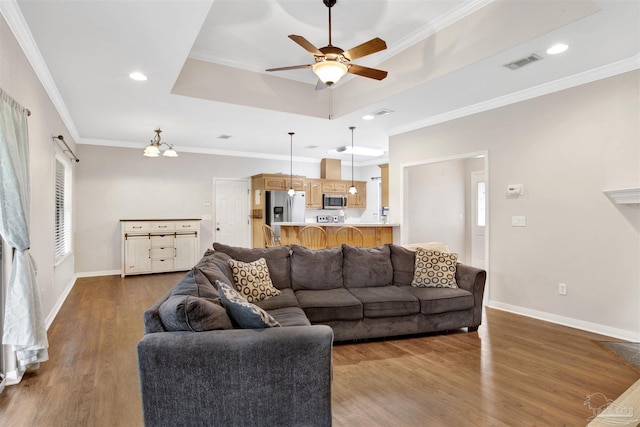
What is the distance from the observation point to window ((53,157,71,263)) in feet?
16.1

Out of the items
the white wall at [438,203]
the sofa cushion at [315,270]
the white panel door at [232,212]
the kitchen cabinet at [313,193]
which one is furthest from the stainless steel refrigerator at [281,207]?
the sofa cushion at [315,270]

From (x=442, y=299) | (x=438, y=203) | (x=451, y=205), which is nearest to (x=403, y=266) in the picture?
(x=442, y=299)

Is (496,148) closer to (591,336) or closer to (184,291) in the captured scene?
(591,336)

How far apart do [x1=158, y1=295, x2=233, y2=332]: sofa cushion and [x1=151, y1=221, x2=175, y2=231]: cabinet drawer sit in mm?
5543

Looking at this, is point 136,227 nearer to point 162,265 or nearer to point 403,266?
point 162,265

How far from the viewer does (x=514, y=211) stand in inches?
171

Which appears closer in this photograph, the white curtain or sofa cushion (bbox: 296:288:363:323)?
the white curtain

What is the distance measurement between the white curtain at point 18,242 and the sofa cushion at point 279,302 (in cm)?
166

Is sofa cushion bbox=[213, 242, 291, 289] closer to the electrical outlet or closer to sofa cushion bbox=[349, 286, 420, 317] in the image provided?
sofa cushion bbox=[349, 286, 420, 317]

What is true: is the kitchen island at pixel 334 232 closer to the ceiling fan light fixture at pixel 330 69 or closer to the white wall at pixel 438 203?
the white wall at pixel 438 203

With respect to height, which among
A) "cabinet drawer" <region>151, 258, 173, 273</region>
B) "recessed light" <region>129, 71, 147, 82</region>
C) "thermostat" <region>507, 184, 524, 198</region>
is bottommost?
"cabinet drawer" <region>151, 258, 173, 273</region>

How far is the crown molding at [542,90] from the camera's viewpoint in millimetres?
Answer: 3367

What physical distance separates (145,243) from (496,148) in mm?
6231

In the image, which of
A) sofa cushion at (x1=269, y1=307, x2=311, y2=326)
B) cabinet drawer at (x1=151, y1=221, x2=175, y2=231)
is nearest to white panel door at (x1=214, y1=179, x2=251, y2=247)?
cabinet drawer at (x1=151, y1=221, x2=175, y2=231)
